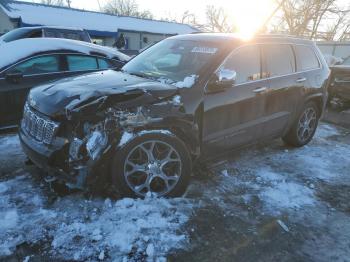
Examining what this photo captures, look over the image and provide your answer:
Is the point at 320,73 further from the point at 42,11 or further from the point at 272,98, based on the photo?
the point at 42,11

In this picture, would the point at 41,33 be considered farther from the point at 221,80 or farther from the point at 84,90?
the point at 221,80

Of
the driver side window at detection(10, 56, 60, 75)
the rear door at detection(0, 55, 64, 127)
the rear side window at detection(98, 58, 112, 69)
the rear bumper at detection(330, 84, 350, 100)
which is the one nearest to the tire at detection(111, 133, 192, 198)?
the rear door at detection(0, 55, 64, 127)

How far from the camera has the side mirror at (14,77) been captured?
5.62 meters

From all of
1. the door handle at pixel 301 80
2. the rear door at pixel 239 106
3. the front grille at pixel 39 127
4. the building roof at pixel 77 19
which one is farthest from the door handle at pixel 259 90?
the building roof at pixel 77 19

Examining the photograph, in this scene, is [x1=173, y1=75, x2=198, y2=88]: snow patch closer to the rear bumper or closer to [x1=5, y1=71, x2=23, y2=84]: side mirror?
[x1=5, y1=71, x2=23, y2=84]: side mirror

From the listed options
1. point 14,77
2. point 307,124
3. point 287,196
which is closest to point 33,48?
point 14,77

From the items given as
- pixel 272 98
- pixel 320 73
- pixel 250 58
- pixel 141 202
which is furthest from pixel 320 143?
pixel 141 202

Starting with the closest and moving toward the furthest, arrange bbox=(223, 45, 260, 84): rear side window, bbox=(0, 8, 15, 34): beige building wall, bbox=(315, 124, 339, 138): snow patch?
1. bbox=(223, 45, 260, 84): rear side window
2. bbox=(315, 124, 339, 138): snow patch
3. bbox=(0, 8, 15, 34): beige building wall

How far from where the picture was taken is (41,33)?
36.9ft

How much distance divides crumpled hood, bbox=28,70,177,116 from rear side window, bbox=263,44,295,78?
164cm

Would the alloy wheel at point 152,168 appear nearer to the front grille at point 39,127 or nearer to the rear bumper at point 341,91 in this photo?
the front grille at point 39,127

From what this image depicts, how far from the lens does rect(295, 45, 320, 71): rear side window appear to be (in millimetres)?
5602

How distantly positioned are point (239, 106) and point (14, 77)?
350 cm

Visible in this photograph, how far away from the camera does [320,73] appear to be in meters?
5.96
